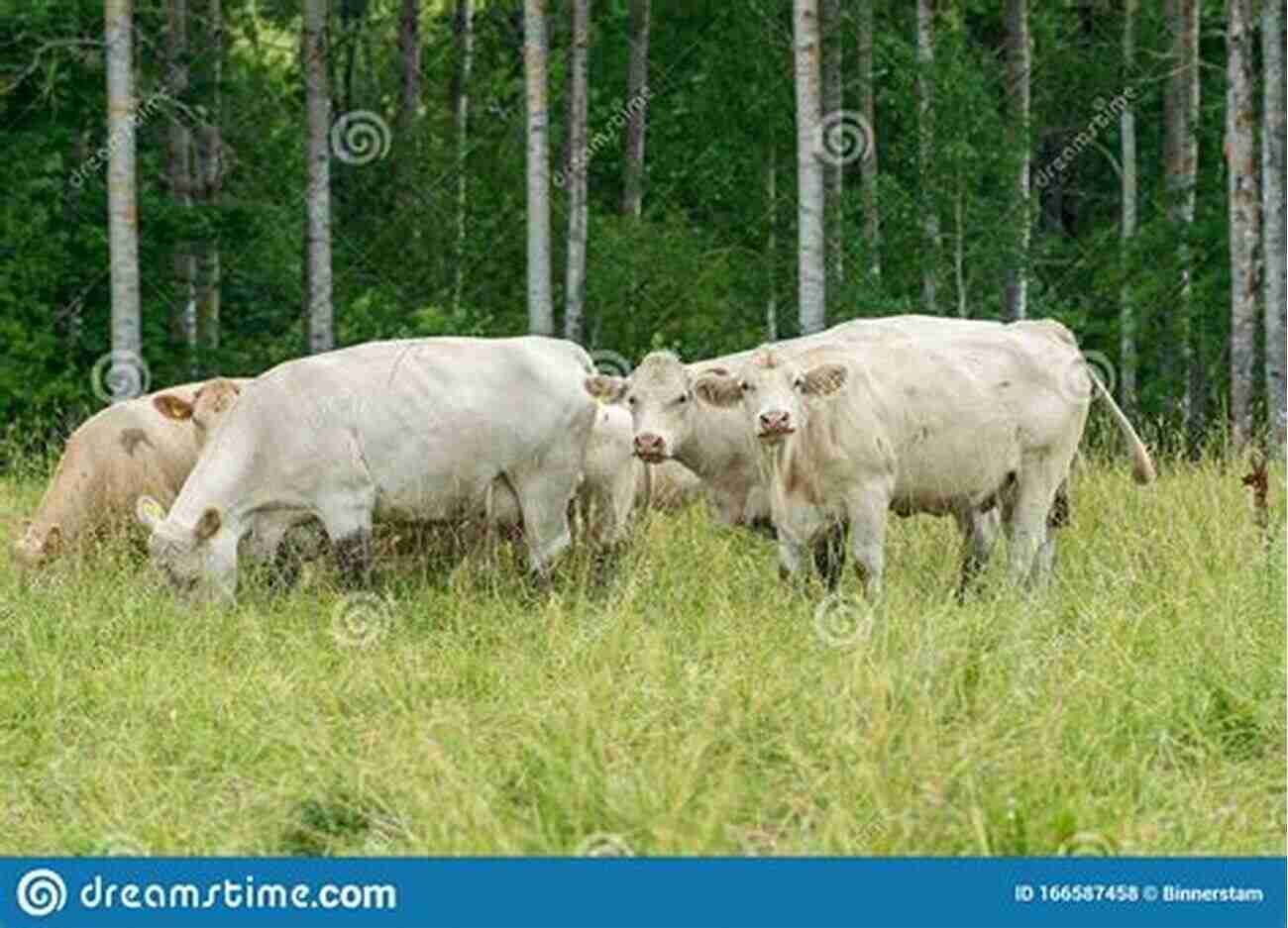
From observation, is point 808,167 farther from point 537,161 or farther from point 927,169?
point 927,169

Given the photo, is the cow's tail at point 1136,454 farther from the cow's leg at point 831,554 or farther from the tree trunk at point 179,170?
the tree trunk at point 179,170

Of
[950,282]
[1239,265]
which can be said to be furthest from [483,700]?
[950,282]

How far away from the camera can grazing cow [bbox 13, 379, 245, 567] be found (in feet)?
43.8

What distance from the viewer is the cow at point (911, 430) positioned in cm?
1093

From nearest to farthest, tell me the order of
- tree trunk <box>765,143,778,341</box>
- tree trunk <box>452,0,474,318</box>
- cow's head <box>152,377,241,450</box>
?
cow's head <box>152,377,241,450</box> → tree trunk <box>765,143,778,341</box> → tree trunk <box>452,0,474,318</box>

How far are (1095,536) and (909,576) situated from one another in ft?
4.56

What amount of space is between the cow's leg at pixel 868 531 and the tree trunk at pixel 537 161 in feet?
40.3

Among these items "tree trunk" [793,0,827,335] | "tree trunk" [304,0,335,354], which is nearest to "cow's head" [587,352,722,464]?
"tree trunk" [793,0,827,335]

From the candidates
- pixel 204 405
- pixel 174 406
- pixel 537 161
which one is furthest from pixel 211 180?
pixel 204 405

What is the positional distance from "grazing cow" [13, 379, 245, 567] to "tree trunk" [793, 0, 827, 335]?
6861mm

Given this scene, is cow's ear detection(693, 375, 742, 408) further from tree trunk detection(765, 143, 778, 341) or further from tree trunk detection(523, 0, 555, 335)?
tree trunk detection(765, 143, 778, 341)

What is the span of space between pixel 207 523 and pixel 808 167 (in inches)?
362

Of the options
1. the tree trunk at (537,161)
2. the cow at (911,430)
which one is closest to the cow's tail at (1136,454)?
the cow at (911,430)

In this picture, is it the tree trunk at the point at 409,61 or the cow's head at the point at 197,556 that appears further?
the tree trunk at the point at 409,61
